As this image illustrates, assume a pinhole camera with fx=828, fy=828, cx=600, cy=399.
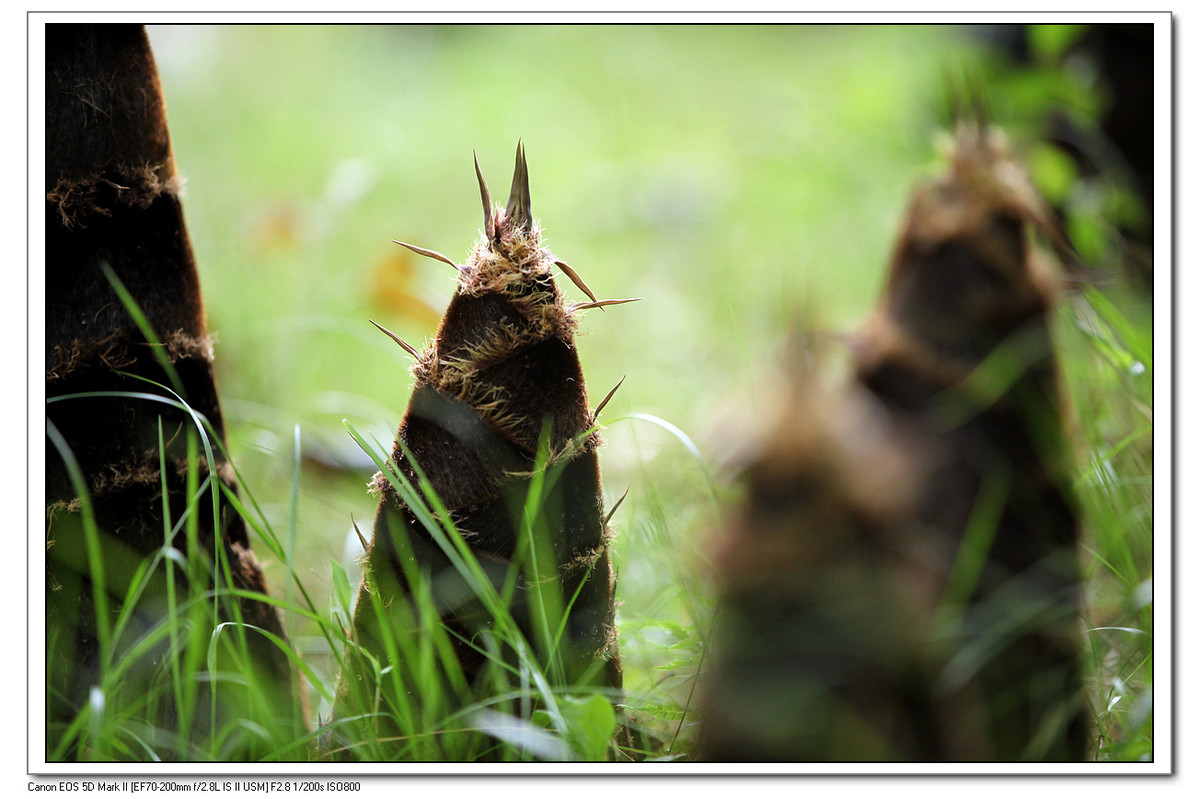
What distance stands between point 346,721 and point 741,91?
10.6 feet

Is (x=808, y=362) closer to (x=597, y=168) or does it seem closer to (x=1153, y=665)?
(x=1153, y=665)

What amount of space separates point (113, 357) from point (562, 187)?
2.96 m

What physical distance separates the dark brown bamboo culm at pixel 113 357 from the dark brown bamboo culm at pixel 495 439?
251 millimetres

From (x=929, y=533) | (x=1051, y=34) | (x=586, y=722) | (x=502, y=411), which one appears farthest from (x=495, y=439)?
(x=1051, y=34)

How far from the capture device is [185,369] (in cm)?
103

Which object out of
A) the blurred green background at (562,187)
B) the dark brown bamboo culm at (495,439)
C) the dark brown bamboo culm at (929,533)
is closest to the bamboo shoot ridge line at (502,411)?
the dark brown bamboo culm at (495,439)

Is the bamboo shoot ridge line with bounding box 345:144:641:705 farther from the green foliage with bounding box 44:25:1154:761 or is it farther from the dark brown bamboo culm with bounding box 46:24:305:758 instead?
the dark brown bamboo culm with bounding box 46:24:305:758

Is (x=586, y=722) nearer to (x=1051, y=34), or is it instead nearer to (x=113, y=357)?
(x=113, y=357)

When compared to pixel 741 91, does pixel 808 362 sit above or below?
below

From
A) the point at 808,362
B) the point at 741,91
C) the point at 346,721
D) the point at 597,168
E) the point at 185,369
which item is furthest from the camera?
the point at 597,168

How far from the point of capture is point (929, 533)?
78 centimetres

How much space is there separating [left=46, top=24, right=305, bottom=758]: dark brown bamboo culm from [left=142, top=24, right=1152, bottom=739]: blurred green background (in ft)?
2.64

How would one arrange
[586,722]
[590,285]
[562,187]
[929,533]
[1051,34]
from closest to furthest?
[929,533] < [586,722] < [1051,34] < [590,285] < [562,187]
